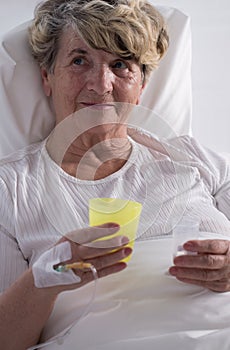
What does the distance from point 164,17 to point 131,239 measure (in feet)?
2.76

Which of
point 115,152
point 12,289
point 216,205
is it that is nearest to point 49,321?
point 12,289

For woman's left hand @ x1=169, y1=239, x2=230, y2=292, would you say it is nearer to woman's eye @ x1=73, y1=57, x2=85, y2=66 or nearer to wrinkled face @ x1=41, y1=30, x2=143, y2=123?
wrinkled face @ x1=41, y1=30, x2=143, y2=123

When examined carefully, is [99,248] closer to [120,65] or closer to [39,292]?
[39,292]

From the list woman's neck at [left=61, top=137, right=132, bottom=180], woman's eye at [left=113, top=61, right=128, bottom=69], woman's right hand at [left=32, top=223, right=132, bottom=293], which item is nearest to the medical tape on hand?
woman's right hand at [left=32, top=223, right=132, bottom=293]

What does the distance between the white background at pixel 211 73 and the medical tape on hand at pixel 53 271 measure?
1.12 m

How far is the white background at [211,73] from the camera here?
225cm

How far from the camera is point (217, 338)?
126cm

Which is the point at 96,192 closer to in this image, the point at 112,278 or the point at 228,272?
the point at 112,278

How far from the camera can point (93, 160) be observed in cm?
150

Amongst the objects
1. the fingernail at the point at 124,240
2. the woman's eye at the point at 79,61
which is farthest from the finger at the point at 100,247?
the woman's eye at the point at 79,61

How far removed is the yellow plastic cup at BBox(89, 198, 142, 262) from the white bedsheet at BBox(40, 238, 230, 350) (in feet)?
0.46

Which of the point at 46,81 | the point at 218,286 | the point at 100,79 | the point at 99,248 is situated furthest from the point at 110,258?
the point at 46,81

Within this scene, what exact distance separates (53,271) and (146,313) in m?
0.24

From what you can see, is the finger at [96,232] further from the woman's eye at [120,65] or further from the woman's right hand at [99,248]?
the woman's eye at [120,65]
